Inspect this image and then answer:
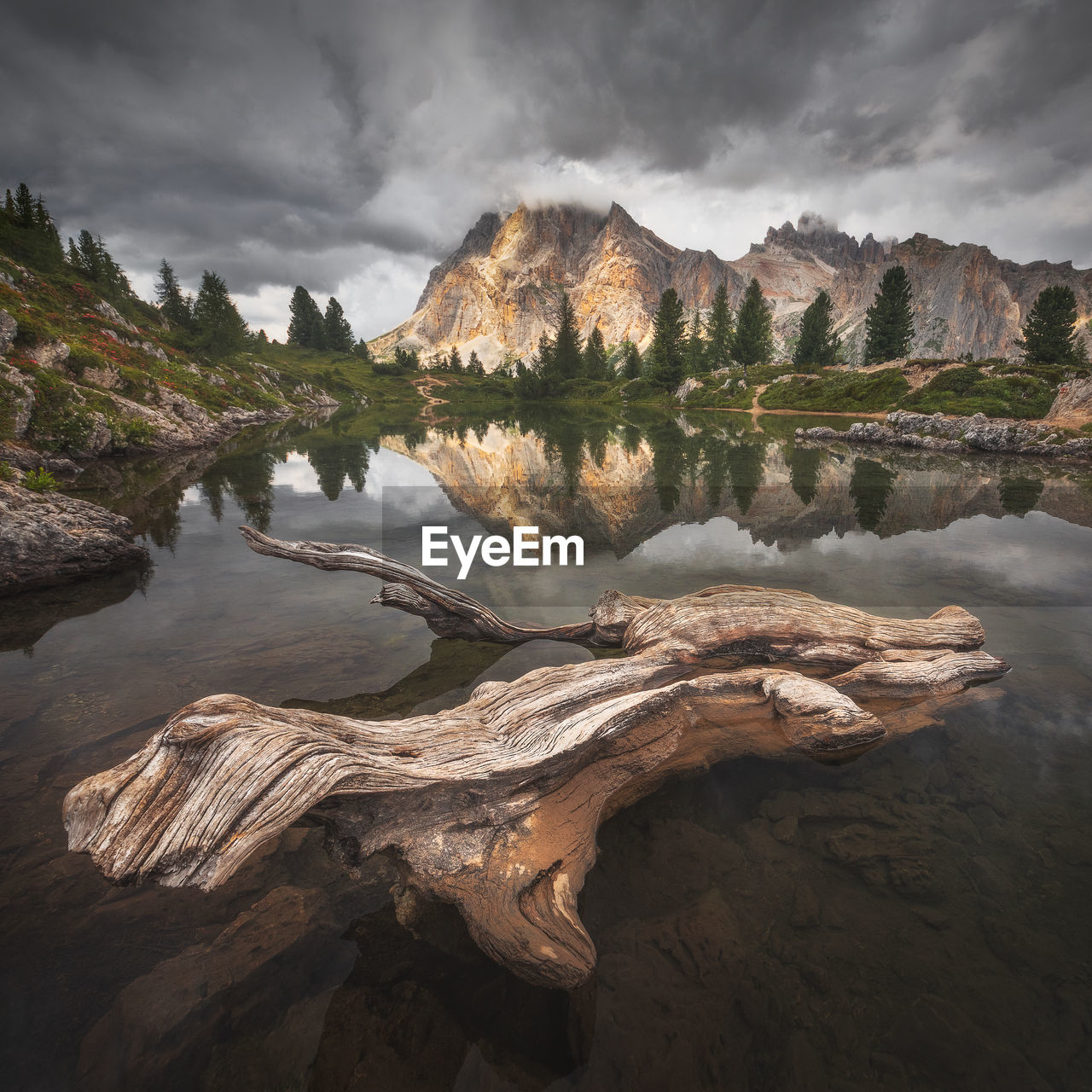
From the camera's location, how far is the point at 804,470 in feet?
79.1

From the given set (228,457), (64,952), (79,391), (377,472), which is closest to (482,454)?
(377,472)

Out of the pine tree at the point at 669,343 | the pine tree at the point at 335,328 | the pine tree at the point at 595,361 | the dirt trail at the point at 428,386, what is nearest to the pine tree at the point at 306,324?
the pine tree at the point at 335,328

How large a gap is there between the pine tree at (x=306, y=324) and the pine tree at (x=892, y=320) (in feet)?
463

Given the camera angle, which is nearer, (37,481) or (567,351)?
(37,481)

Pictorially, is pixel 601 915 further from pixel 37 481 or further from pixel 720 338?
pixel 720 338

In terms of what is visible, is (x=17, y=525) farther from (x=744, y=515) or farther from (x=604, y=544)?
(x=744, y=515)

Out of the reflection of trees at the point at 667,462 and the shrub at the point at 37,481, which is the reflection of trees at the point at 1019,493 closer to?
the reflection of trees at the point at 667,462

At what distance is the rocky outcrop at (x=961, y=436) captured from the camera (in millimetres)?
28344

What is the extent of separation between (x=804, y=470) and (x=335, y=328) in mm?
161891

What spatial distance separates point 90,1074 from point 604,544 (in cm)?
1148

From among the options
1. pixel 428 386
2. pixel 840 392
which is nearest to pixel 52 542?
pixel 840 392

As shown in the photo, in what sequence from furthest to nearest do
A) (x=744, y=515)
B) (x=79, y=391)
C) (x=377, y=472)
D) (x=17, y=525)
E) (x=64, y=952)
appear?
(x=79, y=391) < (x=377, y=472) < (x=744, y=515) < (x=17, y=525) < (x=64, y=952)

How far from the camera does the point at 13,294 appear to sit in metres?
35.8

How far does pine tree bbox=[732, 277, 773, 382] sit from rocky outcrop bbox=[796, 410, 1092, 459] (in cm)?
5541
